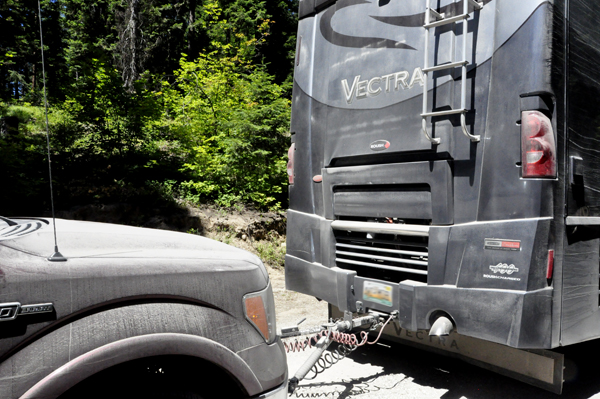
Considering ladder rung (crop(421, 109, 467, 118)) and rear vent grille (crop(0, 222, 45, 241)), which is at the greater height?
ladder rung (crop(421, 109, 467, 118))

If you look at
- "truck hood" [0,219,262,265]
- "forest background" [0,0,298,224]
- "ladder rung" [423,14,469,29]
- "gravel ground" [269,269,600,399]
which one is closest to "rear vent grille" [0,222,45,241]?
"truck hood" [0,219,262,265]

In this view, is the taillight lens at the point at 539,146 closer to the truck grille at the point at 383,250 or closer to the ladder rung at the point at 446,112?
the ladder rung at the point at 446,112

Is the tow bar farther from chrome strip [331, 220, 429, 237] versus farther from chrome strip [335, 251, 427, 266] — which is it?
chrome strip [331, 220, 429, 237]

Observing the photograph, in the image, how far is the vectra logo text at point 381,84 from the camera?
3.55m

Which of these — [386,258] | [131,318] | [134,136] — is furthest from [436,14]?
[134,136]

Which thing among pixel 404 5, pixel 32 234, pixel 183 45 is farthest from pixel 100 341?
pixel 183 45

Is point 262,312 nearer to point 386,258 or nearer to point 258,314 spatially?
point 258,314

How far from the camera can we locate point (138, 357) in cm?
164

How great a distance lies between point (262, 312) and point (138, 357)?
24.6 inches

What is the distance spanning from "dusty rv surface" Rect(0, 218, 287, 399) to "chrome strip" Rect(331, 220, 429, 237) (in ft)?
5.78

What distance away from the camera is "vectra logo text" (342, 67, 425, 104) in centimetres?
355

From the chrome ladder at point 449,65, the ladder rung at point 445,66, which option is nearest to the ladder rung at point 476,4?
the chrome ladder at point 449,65

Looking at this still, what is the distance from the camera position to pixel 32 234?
5.94ft

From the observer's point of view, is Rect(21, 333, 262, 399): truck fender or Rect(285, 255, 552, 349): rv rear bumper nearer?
Rect(21, 333, 262, 399): truck fender
